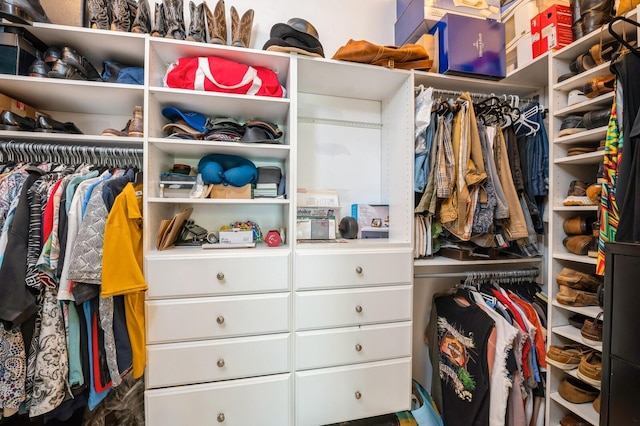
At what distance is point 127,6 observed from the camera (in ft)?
3.98

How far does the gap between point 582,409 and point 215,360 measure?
1.62 meters

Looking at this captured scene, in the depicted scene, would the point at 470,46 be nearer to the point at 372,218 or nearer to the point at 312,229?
the point at 372,218

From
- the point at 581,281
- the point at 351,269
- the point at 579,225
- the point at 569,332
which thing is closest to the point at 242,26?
the point at 351,269

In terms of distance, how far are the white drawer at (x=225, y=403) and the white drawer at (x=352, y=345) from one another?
0.15m

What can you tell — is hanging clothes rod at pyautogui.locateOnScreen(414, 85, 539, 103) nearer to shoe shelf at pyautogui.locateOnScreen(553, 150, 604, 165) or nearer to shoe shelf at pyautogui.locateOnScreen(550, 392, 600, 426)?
shoe shelf at pyautogui.locateOnScreen(553, 150, 604, 165)

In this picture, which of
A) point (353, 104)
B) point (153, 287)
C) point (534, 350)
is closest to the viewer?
point (153, 287)

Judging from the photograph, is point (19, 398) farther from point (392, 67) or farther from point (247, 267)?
point (392, 67)

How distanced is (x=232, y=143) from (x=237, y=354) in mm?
964

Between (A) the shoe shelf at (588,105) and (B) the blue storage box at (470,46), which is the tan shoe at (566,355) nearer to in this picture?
(A) the shoe shelf at (588,105)

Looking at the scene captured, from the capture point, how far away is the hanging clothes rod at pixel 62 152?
115 cm

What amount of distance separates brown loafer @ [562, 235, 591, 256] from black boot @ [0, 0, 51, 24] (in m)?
2.53

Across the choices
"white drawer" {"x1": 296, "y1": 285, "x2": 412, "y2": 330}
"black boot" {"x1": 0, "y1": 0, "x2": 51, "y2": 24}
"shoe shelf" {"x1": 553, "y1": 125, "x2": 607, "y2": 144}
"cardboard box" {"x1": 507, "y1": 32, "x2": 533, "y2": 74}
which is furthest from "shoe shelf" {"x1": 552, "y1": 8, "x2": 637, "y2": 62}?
"black boot" {"x1": 0, "y1": 0, "x2": 51, "y2": 24}

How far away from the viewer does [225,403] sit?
1.16m

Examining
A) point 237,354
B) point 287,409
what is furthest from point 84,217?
point 287,409
